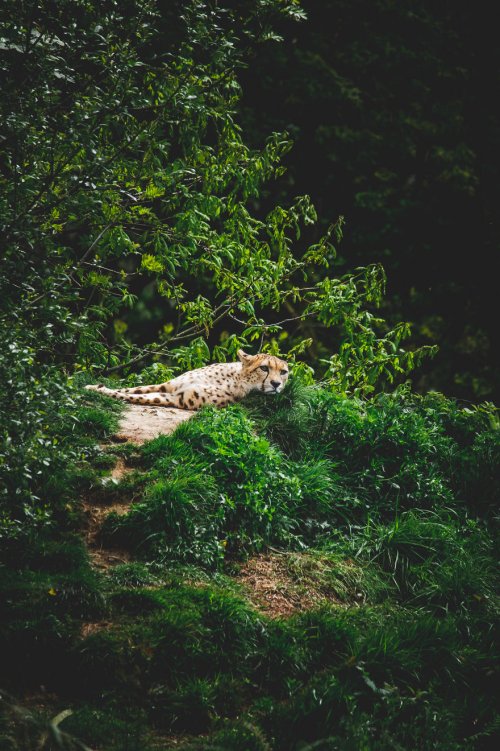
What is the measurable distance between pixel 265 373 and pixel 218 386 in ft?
1.67

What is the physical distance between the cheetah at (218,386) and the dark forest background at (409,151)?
5.77 meters

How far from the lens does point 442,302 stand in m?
14.5

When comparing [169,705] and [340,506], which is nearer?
[169,705]

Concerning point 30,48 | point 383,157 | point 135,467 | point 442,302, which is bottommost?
point 442,302

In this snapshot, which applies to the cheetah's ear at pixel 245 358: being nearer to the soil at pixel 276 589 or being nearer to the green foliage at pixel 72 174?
the green foliage at pixel 72 174

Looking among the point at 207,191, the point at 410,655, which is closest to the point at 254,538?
the point at 410,655

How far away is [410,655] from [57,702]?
2.18m

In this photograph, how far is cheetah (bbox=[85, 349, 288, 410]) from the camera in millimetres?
7926

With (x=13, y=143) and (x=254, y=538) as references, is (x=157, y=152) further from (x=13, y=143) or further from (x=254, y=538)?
(x=254, y=538)

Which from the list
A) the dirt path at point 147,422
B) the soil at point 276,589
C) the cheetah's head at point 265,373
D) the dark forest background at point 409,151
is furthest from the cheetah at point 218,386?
the dark forest background at point 409,151

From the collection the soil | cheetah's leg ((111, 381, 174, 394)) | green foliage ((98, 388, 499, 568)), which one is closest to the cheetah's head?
green foliage ((98, 388, 499, 568))

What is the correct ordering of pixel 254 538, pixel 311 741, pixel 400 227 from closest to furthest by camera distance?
pixel 311 741
pixel 254 538
pixel 400 227

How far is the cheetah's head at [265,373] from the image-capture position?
779 cm

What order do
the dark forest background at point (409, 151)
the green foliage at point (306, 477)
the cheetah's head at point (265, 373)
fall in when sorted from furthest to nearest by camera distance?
the dark forest background at point (409, 151) → the cheetah's head at point (265, 373) → the green foliage at point (306, 477)
